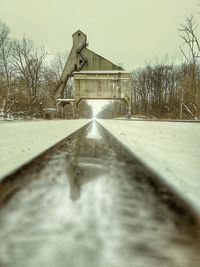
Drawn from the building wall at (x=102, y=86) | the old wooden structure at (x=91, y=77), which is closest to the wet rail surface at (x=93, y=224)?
the old wooden structure at (x=91, y=77)

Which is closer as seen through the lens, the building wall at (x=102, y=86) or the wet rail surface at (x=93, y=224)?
the wet rail surface at (x=93, y=224)

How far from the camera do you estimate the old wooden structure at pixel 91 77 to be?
47525 mm

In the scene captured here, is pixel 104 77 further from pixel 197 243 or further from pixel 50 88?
pixel 197 243

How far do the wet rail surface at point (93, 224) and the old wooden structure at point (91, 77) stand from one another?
143 ft

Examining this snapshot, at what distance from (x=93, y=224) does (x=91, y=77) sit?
47844mm

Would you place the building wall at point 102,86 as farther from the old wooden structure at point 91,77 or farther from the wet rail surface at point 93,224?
the wet rail surface at point 93,224

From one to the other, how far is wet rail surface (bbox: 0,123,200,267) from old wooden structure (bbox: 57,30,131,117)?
143ft

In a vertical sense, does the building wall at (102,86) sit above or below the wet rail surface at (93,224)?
above

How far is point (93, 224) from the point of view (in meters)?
1.87

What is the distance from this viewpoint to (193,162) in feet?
15.5

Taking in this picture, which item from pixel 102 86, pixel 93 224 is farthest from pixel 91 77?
pixel 93 224

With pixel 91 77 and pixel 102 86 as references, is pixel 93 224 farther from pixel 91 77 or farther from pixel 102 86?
pixel 91 77

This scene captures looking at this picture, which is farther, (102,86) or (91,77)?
(91,77)

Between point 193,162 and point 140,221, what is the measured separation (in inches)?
116
